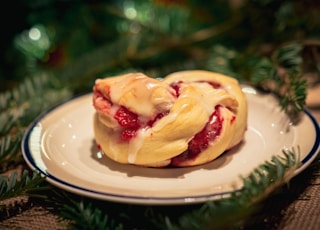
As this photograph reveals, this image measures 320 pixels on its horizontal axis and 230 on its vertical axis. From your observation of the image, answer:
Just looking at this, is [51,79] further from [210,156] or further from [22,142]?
[210,156]

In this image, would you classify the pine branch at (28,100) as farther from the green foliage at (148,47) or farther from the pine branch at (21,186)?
the pine branch at (21,186)

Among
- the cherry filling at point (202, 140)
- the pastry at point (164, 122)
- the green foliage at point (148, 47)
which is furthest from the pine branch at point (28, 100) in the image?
the cherry filling at point (202, 140)

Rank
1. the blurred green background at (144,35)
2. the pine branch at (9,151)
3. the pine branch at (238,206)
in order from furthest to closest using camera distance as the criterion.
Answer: the blurred green background at (144,35) < the pine branch at (9,151) < the pine branch at (238,206)

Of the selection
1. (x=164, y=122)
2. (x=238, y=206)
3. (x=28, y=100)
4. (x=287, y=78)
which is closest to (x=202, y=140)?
(x=164, y=122)

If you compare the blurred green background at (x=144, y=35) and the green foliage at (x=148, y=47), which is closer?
the green foliage at (x=148, y=47)

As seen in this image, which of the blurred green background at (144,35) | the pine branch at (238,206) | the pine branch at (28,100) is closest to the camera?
the pine branch at (238,206)

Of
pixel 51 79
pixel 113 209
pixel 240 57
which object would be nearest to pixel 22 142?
pixel 113 209

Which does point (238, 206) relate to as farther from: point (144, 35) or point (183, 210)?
point (144, 35)

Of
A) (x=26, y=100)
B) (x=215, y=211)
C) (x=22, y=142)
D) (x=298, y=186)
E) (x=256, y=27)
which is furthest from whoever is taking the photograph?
(x=256, y=27)
